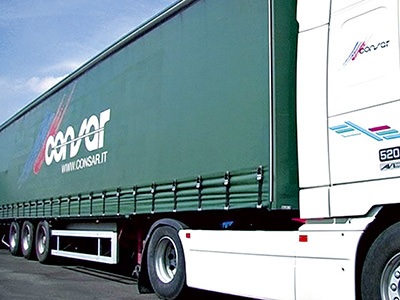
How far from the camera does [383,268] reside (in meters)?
4.65

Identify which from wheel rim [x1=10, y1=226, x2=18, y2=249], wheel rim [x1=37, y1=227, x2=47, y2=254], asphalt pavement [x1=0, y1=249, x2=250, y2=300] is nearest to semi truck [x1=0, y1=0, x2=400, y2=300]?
asphalt pavement [x1=0, y1=249, x2=250, y2=300]

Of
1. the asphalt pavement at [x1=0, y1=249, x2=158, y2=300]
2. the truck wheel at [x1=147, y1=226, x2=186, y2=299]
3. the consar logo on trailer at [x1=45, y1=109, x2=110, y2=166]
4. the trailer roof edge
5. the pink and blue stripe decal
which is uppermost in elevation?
the trailer roof edge

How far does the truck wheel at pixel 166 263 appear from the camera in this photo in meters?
7.34

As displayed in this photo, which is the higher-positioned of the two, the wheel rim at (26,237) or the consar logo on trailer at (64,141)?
the consar logo on trailer at (64,141)

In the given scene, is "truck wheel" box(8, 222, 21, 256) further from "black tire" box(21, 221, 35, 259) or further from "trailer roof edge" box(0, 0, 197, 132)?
"trailer roof edge" box(0, 0, 197, 132)

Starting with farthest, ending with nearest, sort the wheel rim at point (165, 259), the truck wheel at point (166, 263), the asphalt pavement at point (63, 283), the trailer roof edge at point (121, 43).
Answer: the asphalt pavement at point (63, 283)
the trailer roof edge at point (121, 43)
the wheel rim at point (165, 259)
the truck wheel at point (166, 263)

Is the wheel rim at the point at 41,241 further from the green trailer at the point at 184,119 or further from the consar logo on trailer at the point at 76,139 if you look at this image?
the consar logo on trailer at the point at 76,139

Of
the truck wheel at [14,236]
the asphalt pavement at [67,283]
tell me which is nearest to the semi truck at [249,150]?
the asphalt pavement at [67,283]

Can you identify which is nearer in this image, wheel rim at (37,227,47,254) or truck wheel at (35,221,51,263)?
truck wheel at (35,221,51,263)

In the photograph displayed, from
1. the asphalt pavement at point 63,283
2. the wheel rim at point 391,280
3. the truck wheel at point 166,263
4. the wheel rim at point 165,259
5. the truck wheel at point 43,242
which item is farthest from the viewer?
the truck wheel at point 43,242

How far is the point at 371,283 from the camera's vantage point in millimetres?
4711

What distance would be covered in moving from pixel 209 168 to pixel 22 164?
30.4 feet

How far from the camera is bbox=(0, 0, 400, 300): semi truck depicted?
4.88 m

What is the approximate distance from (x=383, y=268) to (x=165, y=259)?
152 inches
